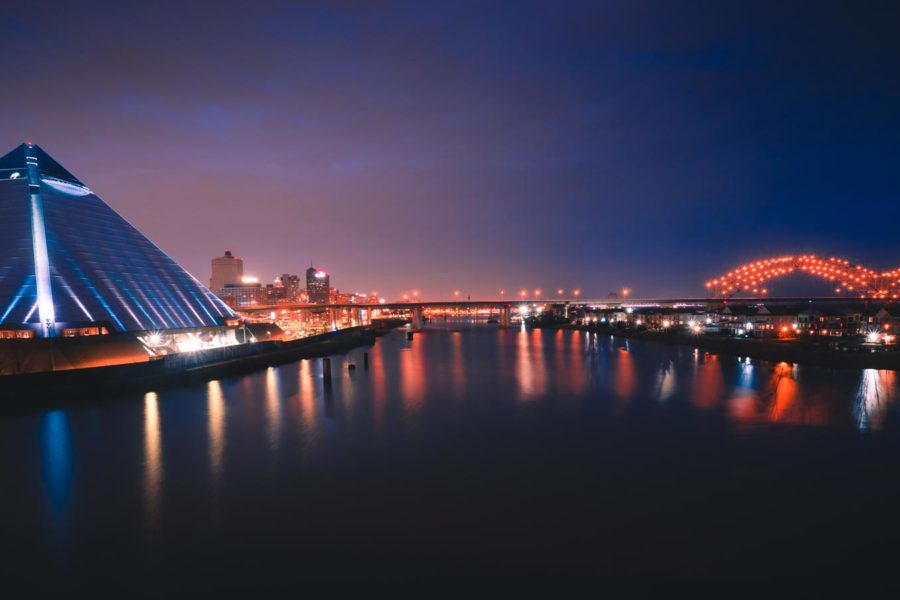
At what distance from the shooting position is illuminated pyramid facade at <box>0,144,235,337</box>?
27484 millimetres

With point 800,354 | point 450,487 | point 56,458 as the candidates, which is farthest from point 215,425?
point 800,354

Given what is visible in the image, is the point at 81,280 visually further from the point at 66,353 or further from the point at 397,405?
the point at 397,405

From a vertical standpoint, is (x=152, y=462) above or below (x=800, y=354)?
above

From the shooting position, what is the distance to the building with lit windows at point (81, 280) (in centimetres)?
2678

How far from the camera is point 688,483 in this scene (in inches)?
551

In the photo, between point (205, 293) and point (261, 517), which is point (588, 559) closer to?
point (261, 517)

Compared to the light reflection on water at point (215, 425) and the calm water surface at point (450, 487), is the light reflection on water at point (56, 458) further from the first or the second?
the light reflection on water at point (215, 425)

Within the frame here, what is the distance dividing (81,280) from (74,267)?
137cm

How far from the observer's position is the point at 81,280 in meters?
30.5

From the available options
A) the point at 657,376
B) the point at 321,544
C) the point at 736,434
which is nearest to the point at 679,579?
the point at 321,544

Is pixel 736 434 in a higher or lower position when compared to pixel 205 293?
lower

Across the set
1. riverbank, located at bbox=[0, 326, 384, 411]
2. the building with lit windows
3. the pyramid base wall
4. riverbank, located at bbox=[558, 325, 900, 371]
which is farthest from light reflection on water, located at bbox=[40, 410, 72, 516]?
riverbank, located at bbox=[558, 325, 900, 371]

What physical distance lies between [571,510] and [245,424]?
16.2 meters

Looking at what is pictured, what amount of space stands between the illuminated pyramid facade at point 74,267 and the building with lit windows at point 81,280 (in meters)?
0.06
